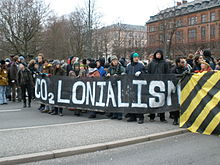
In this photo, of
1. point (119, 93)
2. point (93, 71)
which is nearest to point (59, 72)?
point (93, 71)

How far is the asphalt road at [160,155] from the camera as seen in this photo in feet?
17.0

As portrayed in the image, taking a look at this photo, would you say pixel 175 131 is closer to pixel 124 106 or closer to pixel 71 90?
pixel 124 106

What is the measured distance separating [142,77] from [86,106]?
2.16 metres

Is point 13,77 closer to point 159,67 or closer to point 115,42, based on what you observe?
point 159,67

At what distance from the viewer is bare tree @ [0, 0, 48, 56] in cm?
3497

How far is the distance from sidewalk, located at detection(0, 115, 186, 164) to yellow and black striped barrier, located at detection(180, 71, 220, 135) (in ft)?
1.39

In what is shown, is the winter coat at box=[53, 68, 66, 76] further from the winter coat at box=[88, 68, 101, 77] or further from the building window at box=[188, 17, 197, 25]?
the building window at box=[188, 17, 197, 25]

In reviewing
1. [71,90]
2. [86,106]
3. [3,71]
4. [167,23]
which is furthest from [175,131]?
[167,23]

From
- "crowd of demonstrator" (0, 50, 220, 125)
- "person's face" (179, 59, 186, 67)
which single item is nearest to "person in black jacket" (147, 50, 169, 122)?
"crowd of demonstrator" (0, 50, 220, 125)

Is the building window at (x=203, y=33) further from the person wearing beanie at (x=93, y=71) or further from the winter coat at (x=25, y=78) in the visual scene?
the person wearing beanie at (x=93, y=71)

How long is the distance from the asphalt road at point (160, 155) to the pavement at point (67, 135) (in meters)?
0.18

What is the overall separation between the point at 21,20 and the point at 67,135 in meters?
31.5

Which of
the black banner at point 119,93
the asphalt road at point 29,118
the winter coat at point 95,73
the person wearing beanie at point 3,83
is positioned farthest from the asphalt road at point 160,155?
the person wearing beanie at point 3,83

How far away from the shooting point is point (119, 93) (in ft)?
27.2
